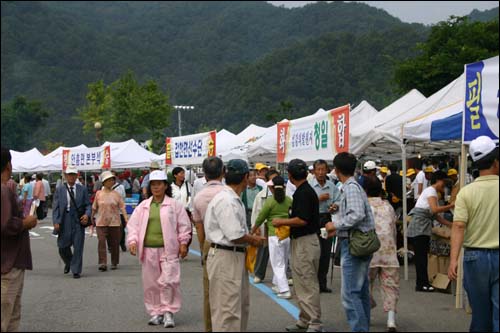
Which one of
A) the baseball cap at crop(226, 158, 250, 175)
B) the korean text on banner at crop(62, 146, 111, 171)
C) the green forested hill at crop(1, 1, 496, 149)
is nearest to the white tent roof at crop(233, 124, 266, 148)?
the korean text on banner at crop(62, 146, 111, 171)

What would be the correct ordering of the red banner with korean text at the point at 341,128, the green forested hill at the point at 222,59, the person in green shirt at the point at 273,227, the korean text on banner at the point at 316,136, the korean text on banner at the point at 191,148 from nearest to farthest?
the person in green shirt at the point at 273,227
the red banner with korean text at the point at 341,128
the korean text on banner at the point at 316,136
the korean text on banner at the point at 191,148
the green forested hill at the point at 222,59

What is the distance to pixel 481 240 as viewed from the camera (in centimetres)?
607

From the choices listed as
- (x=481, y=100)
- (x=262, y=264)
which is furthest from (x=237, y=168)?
(x=262, y=264)

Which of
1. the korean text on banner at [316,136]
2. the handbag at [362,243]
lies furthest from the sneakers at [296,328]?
the korean text on banner at [316,136]

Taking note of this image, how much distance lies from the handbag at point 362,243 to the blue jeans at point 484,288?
55.4 inches

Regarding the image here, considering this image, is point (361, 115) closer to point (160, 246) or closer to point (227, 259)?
point (160, 246)

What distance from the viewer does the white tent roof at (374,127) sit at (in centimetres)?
1359

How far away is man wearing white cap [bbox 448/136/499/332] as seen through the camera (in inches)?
235

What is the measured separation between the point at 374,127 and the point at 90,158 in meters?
19.6

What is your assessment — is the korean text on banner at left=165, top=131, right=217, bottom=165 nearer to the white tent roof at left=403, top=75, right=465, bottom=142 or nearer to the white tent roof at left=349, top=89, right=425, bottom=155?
the white tent roof at left=349, top=89, right=425, bottom=155

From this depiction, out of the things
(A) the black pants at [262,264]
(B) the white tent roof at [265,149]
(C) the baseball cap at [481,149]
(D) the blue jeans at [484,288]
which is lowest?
(A) the black pants at [262,264]

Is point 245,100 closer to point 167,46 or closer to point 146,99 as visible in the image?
point 146,99

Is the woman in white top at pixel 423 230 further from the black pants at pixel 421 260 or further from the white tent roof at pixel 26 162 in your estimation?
the white tent roof at pixel 26 162

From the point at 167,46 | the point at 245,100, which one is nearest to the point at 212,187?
the point at 245,100
